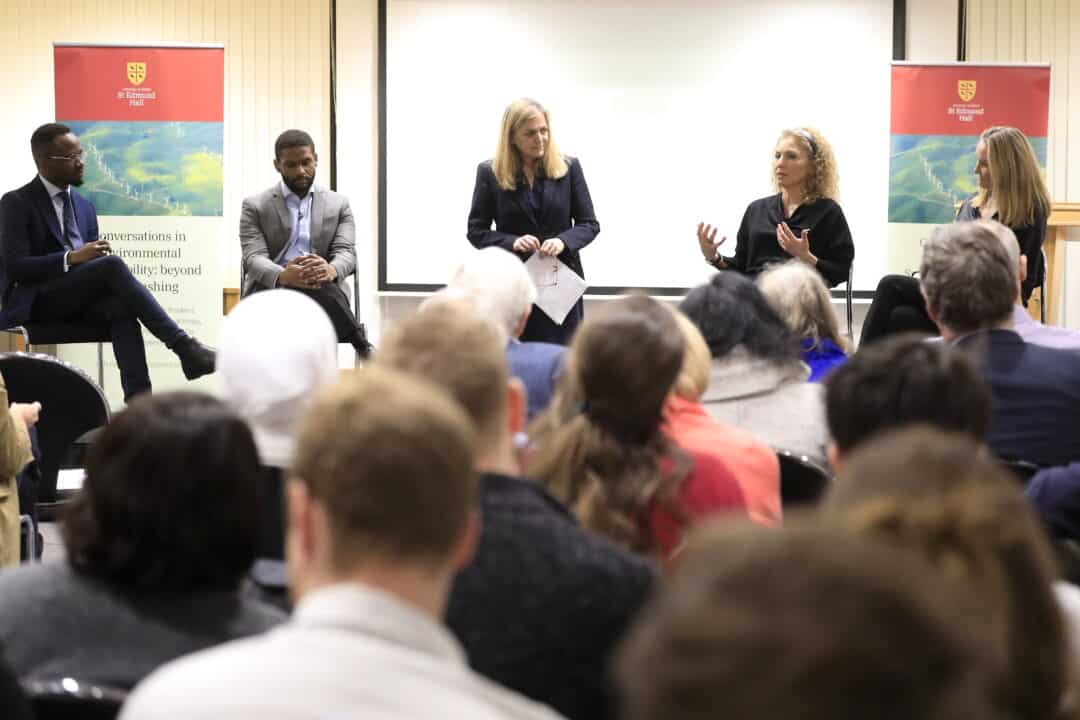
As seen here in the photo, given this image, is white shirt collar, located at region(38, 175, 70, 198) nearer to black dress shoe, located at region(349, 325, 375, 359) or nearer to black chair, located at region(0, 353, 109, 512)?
black dress shoe, located at region(349, 325, 375, 359)

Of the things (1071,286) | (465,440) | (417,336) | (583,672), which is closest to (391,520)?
(465,440)

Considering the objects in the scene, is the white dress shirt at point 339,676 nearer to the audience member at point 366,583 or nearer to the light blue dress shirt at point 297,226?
the audience member at point 366,583

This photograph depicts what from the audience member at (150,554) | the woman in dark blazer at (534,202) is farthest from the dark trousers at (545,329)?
the audience member at (150,554)

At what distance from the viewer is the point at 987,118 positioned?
25.4 ft

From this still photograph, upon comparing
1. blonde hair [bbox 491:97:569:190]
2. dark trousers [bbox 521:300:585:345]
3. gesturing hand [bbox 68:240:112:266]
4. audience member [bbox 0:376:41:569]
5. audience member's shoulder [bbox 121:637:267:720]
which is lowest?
audience member [bbox 0:376:41:569]

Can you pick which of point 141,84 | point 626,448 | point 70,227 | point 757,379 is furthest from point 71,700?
point 141,84

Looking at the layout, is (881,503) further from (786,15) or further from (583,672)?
(786,15)

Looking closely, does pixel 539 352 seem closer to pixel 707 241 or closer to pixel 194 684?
pixel 194 684

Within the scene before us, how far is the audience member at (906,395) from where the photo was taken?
1.76 metres

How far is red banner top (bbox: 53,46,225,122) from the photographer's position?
24.1ft

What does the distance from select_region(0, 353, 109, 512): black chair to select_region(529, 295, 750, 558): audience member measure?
2.69 m

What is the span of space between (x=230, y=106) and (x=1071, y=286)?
5.53 m

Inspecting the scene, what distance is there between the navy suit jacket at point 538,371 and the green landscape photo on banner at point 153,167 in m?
4.84

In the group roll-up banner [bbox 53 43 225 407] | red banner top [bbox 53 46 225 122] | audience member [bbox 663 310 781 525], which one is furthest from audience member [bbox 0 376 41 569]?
red banner top [bbox 53 46 225 122]
